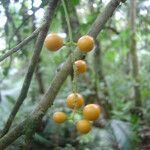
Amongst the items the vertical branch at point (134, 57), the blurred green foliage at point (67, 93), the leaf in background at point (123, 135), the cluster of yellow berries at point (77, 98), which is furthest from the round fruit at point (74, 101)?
the vertical branch at point (134, 57)

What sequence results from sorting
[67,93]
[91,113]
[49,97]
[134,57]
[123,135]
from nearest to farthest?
[91,113], [49,97], [123,135], [67,93], [134,57]

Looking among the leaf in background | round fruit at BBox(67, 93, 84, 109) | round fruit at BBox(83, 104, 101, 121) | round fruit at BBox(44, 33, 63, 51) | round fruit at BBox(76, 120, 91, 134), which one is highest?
round fruit at BBox(44, 33, 63, 51)

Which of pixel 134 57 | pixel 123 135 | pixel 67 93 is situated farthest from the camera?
pixel 134 57

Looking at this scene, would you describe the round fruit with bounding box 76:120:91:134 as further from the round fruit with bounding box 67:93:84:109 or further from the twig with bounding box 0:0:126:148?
the twig with bounding box 0:0:126:148

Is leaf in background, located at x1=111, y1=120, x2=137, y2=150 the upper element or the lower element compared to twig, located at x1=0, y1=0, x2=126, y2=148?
lower

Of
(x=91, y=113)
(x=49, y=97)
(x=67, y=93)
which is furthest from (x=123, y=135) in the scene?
(x=91, y=113)

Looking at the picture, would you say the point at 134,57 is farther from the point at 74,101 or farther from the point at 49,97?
the point at 74,101

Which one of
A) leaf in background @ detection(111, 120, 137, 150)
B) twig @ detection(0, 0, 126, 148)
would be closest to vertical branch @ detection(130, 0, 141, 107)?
leaf in background @ detection(111, 120, 137, 150)

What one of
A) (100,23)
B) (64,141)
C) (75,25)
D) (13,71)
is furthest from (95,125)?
(13,71)

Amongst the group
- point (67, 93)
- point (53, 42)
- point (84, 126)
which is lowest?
point (67, 93)

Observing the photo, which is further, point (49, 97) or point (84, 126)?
point (49, 97)

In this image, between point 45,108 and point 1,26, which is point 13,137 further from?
point 1,26
